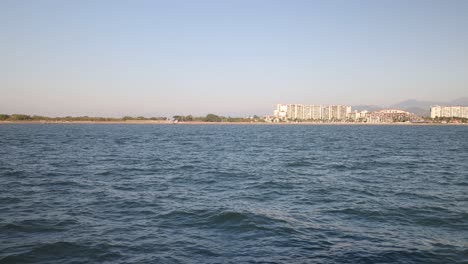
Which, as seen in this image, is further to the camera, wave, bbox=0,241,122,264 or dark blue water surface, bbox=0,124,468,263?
dark blue water surface, bbox=0,124,468,263

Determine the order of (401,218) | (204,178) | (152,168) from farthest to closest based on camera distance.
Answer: (152,168)
(204,178)
(401,218)

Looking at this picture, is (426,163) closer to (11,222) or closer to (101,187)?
(101,187)

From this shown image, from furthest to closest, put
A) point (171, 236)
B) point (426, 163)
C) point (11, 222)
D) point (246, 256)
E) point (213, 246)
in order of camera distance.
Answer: point (426, 163)
point (11, 222)
point (171, 236)
point (213, 246)
point (246, 256)

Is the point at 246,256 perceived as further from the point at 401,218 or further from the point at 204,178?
the point at 204,178

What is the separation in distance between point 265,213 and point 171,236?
4827 mm

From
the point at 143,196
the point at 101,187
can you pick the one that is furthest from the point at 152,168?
the point at 143,196

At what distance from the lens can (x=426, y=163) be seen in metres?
35.6

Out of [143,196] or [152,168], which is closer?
[143,196]

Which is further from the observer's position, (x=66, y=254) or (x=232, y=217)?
(x=232, y=217)

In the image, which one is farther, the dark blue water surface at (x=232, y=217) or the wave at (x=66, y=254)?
the dark blue water surface at (x=232, y=217)

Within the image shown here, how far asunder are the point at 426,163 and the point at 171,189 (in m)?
24.8

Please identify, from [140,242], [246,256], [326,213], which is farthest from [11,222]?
[326,213]

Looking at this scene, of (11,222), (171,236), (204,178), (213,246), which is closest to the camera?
(213,246)

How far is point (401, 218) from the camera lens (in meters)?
15.8
